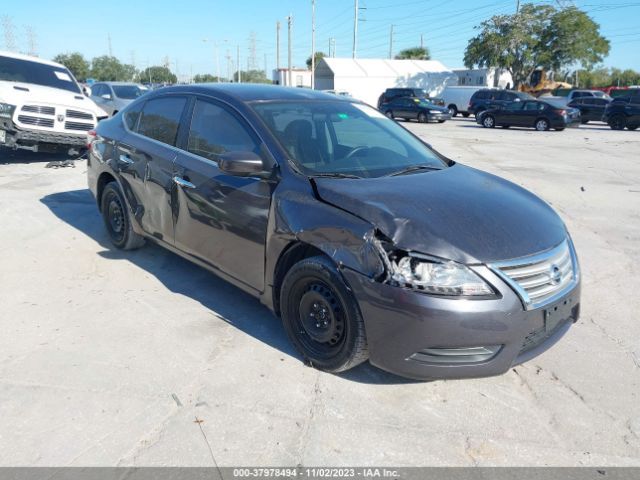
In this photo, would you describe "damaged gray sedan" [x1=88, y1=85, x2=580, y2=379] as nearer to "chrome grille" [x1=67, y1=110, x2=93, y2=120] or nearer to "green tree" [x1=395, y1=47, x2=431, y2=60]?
"chrome grille" [x1=67, y1=110, x2=93, y2=120]

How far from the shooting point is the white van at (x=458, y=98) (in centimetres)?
3512

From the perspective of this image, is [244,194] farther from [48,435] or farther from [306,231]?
[48,435]

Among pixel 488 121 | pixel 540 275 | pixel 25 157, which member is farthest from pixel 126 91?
pixel 540 275

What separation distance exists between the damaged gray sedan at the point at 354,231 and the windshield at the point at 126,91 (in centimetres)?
1445

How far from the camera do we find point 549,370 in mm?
3383

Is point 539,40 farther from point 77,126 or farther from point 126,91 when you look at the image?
point 77,126

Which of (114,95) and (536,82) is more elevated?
(536,82)

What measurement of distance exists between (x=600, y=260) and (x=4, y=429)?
18.0ft

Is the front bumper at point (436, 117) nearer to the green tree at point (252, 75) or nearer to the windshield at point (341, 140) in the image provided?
the windshield at point (341, 140)

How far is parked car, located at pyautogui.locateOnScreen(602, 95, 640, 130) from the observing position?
23.7 metres

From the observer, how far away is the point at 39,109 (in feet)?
32.8

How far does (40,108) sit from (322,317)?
919 centimetres

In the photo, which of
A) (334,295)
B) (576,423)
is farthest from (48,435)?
(576,423)

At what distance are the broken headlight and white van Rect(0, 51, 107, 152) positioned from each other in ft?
30.9
